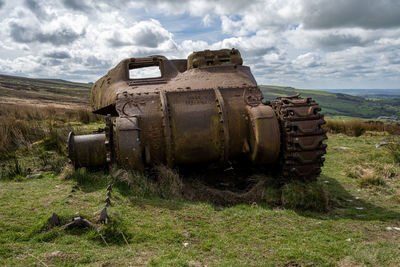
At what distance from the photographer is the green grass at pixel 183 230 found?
3.30 m

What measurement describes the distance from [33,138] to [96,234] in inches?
272

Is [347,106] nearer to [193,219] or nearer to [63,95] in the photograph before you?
[63,95]

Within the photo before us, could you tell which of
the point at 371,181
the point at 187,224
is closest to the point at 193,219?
the point at 187,224

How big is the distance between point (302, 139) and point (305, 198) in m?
0.96

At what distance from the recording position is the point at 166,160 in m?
5.73

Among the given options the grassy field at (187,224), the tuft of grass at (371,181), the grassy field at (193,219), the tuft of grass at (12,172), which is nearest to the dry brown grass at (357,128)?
the grassy field at (193,219)

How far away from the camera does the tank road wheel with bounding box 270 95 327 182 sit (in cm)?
513

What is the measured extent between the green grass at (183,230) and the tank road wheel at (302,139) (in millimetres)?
334

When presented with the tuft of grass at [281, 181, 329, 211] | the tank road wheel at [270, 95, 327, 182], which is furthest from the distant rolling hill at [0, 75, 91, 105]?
the tuft of grass at [281, 181, 329, 211]

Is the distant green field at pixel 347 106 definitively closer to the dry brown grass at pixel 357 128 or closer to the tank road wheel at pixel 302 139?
the dry brown grass at pixel 357 128

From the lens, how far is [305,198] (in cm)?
500

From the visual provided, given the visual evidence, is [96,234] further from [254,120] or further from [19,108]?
[19,108]

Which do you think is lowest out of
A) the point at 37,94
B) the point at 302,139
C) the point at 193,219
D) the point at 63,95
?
the point at 193,219

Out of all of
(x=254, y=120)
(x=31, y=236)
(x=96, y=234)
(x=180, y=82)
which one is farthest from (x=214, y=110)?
(x=31, y=236)
